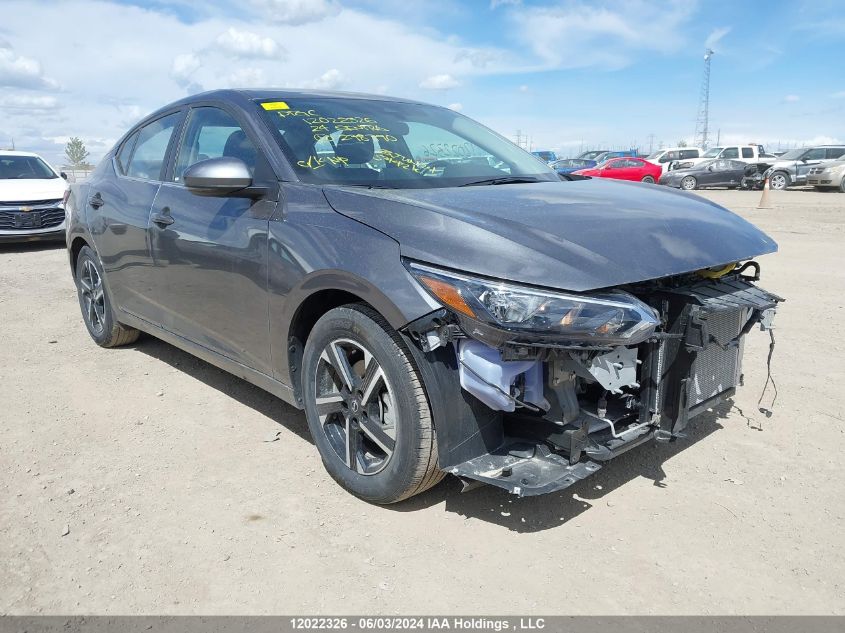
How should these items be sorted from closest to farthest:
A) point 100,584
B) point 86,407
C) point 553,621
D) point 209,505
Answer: point 553,621
point 100,584
point 209,505
point 86,407

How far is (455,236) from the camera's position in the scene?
8.17ft

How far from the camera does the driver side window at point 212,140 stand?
344cm

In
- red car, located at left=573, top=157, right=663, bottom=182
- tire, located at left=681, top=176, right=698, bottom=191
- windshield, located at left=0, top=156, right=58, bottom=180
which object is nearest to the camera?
windshield, located at left=0, top=156, right=58, bottom=180

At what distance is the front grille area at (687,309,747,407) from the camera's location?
2832 mm

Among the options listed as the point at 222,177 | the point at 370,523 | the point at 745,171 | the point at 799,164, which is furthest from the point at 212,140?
the point at 745,171

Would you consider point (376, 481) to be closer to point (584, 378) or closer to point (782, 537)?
point (584, 378)

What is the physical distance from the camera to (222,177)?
10.1 feet

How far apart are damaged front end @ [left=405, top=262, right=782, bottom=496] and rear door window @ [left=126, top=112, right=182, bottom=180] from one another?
2.39 metres

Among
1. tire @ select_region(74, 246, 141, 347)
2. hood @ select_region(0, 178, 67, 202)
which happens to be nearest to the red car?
hood @ select_region(0, 178, 67, 202)

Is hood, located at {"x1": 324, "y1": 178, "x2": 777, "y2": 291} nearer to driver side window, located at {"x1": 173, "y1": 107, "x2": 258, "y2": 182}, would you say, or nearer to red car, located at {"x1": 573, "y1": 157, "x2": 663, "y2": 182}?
driver side window, located at {"x1": 173, "y1": 107, "x2": 258, "y2": 182}

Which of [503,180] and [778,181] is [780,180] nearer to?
[778,181]

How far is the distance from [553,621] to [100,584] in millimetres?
1605

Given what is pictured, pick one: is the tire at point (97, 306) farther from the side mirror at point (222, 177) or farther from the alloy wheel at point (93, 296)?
the side mirror at point (222, 177)

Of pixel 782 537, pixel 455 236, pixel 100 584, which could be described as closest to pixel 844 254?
pixel 782 537
